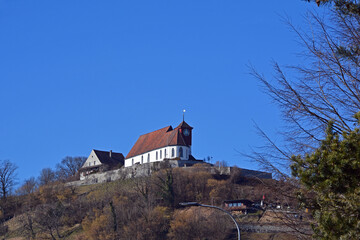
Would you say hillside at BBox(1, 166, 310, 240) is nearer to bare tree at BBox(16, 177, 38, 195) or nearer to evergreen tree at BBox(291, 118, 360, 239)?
bare tree at BBox(16, 177, 38, 195)

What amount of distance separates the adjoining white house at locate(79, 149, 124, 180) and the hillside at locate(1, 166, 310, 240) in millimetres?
13387

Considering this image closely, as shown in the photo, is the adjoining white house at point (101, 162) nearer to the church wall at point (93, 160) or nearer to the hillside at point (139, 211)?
the church wall at point (93, 160)

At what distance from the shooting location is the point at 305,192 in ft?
35.0

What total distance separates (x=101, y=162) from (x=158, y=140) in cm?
1451

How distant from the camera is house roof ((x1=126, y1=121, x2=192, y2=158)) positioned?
→ 293 ft

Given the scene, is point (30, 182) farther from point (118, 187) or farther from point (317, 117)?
point (317, 117)

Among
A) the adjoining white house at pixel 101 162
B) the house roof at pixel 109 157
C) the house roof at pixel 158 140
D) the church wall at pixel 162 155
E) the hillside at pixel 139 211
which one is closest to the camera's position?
the hillside at pixel 139 211

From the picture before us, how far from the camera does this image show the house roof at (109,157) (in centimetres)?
10381

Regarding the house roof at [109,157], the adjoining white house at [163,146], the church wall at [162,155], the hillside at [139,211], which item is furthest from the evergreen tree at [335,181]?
the house roof at [109,157]

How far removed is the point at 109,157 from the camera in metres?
107

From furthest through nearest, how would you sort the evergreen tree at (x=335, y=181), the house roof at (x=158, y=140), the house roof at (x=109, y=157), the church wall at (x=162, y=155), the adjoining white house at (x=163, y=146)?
the house roof at (x=109, y=157), the house roof at (x=158, y=140), the adjoining white house at (x=163, y=146), the church wall at (x=162, y=155), the evergreen tree at (x=335, y=181)

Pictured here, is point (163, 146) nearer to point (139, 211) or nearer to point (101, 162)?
point (101, 162)

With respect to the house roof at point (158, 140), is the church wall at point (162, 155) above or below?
below

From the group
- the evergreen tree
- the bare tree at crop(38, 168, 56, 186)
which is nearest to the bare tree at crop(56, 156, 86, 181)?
the bare tree at crop(38, 168, 56, 186)
